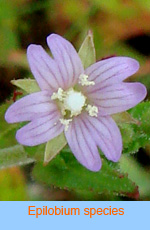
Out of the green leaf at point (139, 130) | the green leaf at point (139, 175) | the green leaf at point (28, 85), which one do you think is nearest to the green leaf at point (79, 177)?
the green leaf at point (139, 130)

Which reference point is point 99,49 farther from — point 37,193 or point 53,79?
point 53,79

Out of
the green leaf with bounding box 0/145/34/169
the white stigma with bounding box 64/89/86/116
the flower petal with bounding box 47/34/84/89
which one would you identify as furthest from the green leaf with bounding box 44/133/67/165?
the green leaf with bounding box 0/145/34/169

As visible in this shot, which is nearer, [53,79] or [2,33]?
[53,79]

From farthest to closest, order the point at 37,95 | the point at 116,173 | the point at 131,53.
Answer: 1. the point at 131,53
2. the point at 116,173
3. the point at 37,95

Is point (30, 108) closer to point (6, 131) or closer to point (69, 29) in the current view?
point (6, 131)

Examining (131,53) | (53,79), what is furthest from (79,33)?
(53,79)

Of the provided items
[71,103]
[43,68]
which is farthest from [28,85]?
[71,103]

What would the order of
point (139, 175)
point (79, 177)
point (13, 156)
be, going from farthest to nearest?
1. point (139, 175)
2. point (13, 156)
3. point (79, 177)
